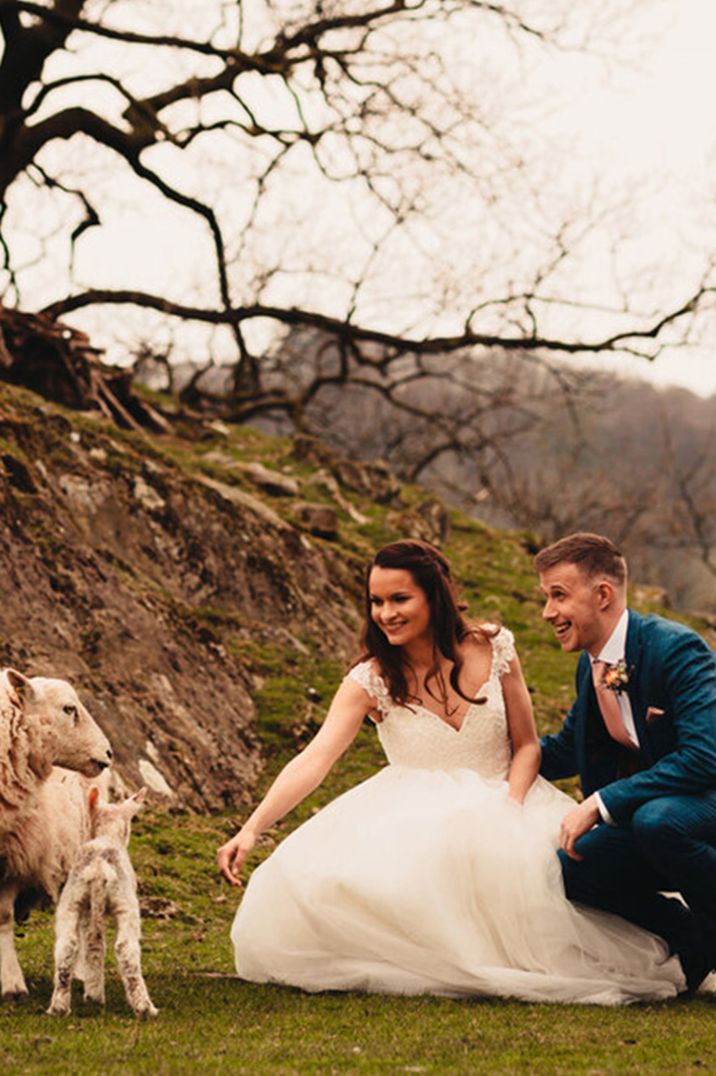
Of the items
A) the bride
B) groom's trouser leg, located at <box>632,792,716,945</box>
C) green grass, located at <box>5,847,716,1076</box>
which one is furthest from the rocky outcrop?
groom's trouser leg, located at <box>632,792,716,945</box>

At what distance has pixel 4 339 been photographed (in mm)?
16406

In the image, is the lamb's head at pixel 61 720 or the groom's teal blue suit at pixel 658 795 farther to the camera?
A: the lamb's head at pixel 61 720

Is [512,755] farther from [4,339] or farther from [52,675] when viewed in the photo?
[4,339]

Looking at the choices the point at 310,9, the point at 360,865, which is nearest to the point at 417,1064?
the point at 360,865

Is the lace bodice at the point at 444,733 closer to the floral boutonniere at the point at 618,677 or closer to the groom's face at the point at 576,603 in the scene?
the groom's face at the point at 576,603

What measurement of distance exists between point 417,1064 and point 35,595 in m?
7.14

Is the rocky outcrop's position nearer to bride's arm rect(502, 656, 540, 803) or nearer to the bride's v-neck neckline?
the bride's v-neck neckline

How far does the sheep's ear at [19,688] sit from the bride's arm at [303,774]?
1.10 meters

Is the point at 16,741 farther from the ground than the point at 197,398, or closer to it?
closer to it

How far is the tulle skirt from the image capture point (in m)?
5.79

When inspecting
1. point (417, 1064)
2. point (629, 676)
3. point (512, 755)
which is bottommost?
point (417, 1064)

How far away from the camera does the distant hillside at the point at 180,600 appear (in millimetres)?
10766

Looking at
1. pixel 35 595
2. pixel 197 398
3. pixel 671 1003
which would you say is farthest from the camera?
pixel 197 398

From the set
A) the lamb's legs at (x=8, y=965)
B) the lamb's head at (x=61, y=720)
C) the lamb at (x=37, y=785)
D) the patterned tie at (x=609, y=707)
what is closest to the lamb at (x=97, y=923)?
the lamb's legs at (x=8, y=965)
